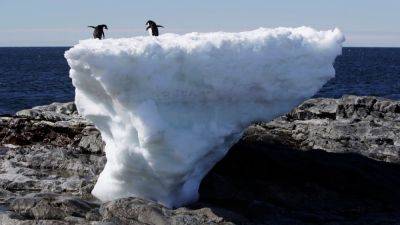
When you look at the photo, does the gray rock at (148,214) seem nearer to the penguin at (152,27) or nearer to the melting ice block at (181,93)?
the melting ice block at (181,93)

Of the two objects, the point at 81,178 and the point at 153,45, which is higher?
the point at 153,45

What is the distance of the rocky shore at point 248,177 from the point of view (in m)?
13.6

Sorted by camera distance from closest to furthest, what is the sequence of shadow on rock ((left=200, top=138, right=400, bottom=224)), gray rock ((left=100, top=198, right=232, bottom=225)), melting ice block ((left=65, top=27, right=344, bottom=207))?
gray rock ((left=100, top=198, right=232, bottom=225)) < melting ice block ((left=65, top=27, right=344, bottom=207)) < shadow on rock ((left=200, top=138, right=400, bottom=224))

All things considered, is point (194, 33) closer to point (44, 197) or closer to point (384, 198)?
point (44, 197)

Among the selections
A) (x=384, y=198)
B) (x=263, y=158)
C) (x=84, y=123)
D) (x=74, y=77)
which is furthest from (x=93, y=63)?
(x=84, y=123)

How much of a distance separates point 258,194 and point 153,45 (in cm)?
446

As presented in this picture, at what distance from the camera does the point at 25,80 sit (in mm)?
71250

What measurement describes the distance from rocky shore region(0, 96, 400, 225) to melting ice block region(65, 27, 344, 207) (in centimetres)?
85

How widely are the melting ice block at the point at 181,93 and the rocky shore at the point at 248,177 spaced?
85cm

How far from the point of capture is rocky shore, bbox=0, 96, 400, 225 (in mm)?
13570

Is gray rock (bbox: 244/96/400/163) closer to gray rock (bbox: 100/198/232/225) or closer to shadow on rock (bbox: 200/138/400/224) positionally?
shadow on rock (bbox: 200/138/400/224)

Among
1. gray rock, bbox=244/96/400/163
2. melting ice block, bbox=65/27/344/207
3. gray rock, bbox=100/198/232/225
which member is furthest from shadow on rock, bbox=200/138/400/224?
gray rock, bbox=244/96/400/163

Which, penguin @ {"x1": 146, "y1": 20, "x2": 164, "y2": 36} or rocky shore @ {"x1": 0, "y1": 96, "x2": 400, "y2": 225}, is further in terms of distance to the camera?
penguin @ {"x1": 146, "y1": 20, "x2": 164, "y2": 36}

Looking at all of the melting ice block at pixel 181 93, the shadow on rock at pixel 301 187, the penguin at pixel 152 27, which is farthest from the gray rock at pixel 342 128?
the melting ice block at pixel 181 93
